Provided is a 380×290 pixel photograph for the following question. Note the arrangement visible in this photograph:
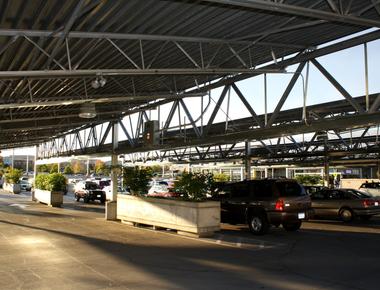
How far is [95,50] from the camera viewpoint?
42.5 ft

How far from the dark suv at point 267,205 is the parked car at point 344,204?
5.02 metres

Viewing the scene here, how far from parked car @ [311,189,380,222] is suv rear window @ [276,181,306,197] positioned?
579 cm

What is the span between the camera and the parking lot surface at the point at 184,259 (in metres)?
9.09

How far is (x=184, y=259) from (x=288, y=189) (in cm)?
645

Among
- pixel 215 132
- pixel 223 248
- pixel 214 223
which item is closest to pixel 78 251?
pixel 223 248

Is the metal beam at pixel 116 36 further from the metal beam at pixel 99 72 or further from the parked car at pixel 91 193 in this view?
the parked car at pixel 91 193

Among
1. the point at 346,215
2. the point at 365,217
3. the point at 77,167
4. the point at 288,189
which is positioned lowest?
the point at 365,217

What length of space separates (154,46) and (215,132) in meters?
12.7

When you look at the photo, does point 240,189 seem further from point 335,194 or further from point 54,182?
point 54,182

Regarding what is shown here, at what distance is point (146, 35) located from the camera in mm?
11914

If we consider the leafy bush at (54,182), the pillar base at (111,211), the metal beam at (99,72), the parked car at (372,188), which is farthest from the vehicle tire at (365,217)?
the leafy bush at (54,182)

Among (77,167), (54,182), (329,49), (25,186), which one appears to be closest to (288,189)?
(329,49)

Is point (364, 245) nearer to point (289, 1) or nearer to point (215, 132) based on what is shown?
point (289, 1)

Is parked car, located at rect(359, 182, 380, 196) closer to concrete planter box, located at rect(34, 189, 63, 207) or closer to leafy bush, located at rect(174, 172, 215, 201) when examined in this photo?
leafy bush, located at rect(174, 172, 215, 201)
